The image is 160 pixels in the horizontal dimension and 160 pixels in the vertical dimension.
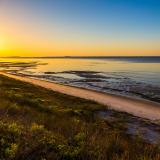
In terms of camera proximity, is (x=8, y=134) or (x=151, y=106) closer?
(x=8, y=134)

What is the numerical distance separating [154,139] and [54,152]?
7.84 metres

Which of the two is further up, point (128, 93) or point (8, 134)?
point (8, 134)

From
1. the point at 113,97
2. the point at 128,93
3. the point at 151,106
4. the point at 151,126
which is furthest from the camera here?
the point at 128,93

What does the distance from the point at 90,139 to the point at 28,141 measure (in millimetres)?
1809

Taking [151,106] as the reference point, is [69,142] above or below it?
above

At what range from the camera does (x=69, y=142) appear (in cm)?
736

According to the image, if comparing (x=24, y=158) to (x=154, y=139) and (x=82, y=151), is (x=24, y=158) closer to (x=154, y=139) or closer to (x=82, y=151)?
(x=82, y=151)

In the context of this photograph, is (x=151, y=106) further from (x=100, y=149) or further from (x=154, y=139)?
(x=100, y=149)

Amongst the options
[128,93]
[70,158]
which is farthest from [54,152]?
[128,93]

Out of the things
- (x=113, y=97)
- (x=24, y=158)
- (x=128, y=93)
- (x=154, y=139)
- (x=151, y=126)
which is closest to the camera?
(x=24, y=158)

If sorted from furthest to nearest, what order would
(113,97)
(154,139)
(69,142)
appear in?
(113,97) < (154,139) < (69,142)

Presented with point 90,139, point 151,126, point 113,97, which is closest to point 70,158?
point 90,139

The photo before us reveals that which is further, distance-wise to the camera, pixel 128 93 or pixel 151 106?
pixel 128 93

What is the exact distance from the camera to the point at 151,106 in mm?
24156
